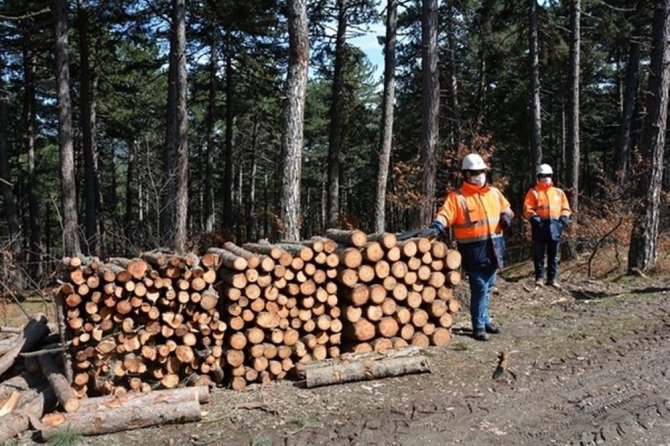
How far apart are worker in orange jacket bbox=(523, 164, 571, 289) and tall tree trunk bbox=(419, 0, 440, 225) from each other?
10.2 ft

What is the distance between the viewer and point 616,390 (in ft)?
17.8

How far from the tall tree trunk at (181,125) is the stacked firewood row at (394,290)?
7.79 metres

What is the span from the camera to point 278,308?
244 inches

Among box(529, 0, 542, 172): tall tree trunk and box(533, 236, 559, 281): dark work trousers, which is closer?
box(533, 236, 559, 281): dark work trousers

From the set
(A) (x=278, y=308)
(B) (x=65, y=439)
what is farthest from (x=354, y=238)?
(B) (x=65, y=439)

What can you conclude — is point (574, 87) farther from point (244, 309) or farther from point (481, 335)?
point (244, 309)

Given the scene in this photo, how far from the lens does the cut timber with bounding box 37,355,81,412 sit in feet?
16.5

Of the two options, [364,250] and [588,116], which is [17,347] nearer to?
[364,250]

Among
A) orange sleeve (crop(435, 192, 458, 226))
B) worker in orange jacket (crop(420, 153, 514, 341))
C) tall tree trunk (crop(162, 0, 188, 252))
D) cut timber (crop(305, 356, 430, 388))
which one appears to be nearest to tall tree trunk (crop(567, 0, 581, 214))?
worker in orange jacket (crop(420, 153, 514, 341))

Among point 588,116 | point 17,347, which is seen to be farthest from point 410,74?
point 17,347

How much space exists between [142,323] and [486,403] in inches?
139

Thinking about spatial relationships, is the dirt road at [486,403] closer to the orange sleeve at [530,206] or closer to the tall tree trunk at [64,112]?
the orange sleeve at [530,206]

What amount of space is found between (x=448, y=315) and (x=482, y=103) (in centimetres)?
2247

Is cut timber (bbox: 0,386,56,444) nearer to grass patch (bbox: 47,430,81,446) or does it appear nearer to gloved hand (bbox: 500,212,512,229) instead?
grass patch (bbox: 47,430,81,446)
